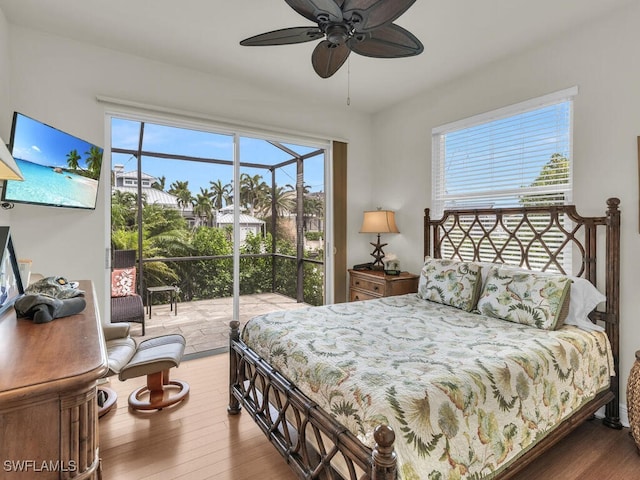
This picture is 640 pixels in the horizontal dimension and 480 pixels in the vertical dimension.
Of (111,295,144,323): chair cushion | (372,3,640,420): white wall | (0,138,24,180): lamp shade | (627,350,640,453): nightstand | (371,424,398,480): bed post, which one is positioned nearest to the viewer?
(371,424,398,480): bed post

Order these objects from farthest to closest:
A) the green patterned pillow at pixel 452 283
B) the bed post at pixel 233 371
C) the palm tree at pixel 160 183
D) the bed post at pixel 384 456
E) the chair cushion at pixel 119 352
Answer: the palm tree at pixel 160 183, the green patterned pillow at pixel 452 283, the bed post at pixel 233 371, the chair cushion at pixel 119 352, the bed post at pixel 384 456

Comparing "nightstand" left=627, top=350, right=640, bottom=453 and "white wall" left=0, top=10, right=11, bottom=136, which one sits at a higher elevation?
"white wall" left=0, top=10, right=11, bottom=136

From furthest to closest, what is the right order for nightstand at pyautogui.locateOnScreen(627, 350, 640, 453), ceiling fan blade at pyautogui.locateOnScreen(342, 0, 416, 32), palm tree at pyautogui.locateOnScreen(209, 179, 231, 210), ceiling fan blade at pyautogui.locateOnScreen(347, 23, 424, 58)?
1. palm tree at pyautogui.locateOnScreen(209, 179, 231, 210)
2. nightstand at pyautogui.locateOnScreen(627, 350, 640, 453)
3. ceiling fan blade at pyautogui.locateOnScreen(347, 23, 424, 58)
4. ceiling fan blade at pyautogui.locateOnScreen(342, 0, 416, 32)

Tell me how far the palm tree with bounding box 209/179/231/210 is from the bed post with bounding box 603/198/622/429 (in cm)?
318

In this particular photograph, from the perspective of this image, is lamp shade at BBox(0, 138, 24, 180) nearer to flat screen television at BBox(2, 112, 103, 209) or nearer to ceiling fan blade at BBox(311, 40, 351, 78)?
Result: flat screen television at BBox(2, 112, 103, 209)

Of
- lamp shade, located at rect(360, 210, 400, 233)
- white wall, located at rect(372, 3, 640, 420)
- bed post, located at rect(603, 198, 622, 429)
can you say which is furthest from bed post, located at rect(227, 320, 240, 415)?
white wall, located at rect(372, 3, 640, 420)

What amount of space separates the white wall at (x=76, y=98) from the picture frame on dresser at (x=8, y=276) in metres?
1.32

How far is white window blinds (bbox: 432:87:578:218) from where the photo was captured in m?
2.65

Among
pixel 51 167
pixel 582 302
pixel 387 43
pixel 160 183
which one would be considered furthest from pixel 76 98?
pixel 582 302

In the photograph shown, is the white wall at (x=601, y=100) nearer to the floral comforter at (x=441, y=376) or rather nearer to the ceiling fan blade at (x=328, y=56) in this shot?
the floral comforter at (x=441, y=376)

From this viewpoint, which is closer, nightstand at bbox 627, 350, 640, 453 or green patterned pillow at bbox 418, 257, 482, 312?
nightstand at bbox 627, 350, 640, 453

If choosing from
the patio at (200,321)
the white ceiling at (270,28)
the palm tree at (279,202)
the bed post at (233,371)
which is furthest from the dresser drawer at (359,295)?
the white ceiling at (270,28)

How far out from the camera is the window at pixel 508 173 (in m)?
2.65

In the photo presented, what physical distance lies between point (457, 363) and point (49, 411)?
1.52 meters
